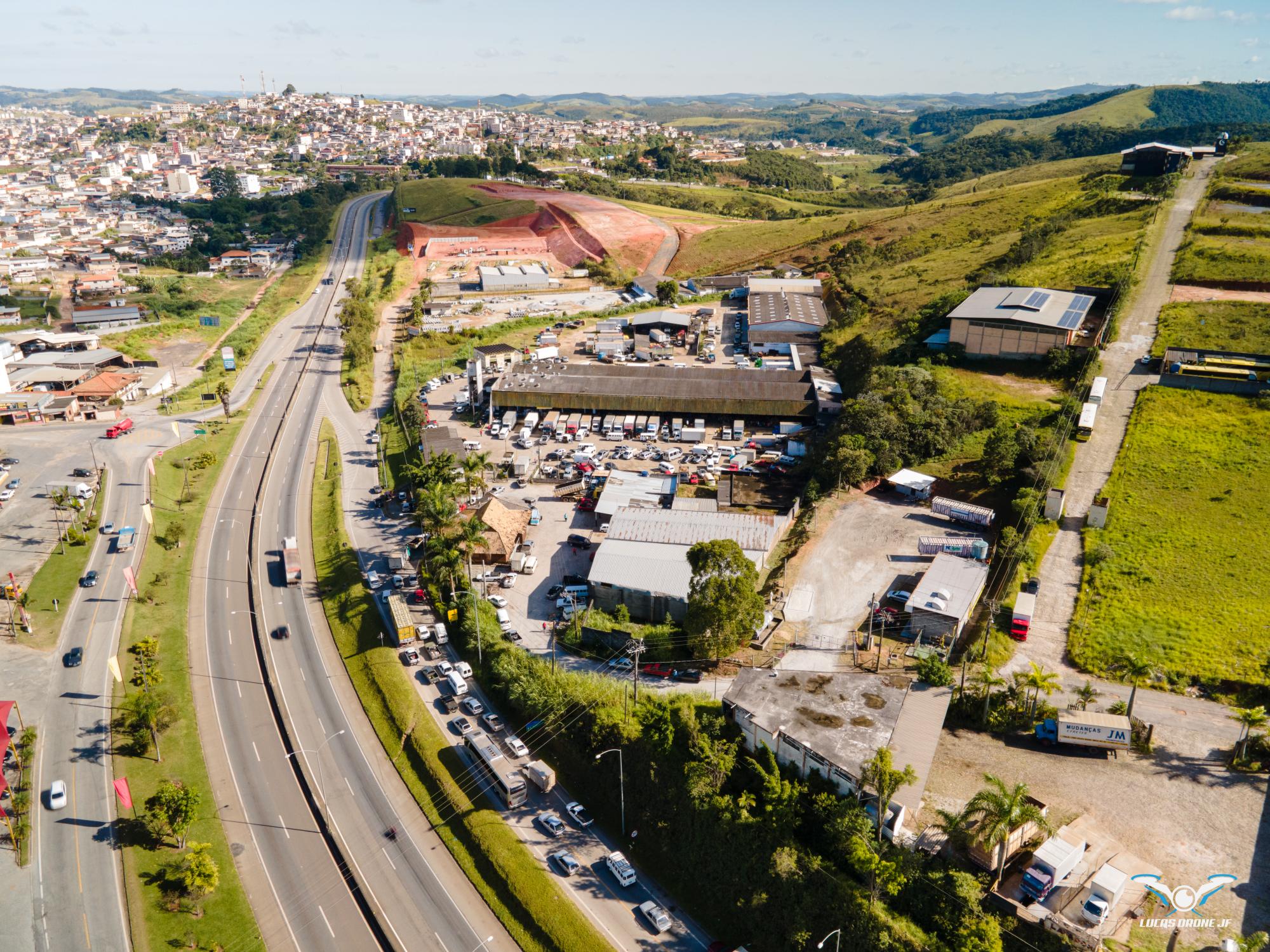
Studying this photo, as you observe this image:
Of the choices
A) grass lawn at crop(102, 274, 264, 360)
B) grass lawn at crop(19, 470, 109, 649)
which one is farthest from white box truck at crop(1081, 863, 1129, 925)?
grass lawn at crop(102, 274, 264, 360)

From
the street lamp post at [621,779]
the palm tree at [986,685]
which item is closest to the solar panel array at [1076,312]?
the palm tree at [986,685]

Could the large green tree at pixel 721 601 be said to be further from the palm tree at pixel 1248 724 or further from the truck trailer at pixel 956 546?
the palm tree at pixel 1248 724

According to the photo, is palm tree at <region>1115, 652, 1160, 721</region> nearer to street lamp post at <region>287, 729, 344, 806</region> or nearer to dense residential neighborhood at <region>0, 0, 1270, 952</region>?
dense residential neighborhood at <region>0, 0, 1270, 952</region>

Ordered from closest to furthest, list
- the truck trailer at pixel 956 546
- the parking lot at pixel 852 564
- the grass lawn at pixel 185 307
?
1. the parking lot at pixel 852 564
2. the truck trailer at pixel 956 546
3. the grass lawn at pixel 185 307

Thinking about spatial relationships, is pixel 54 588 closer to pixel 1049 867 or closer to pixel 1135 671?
pixel 1049 867

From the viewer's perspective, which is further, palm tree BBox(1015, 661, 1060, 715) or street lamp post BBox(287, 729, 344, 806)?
street lamp post BBox(287, 729, 344, 806)

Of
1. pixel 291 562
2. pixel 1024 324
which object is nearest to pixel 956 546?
pixel 1024 324
